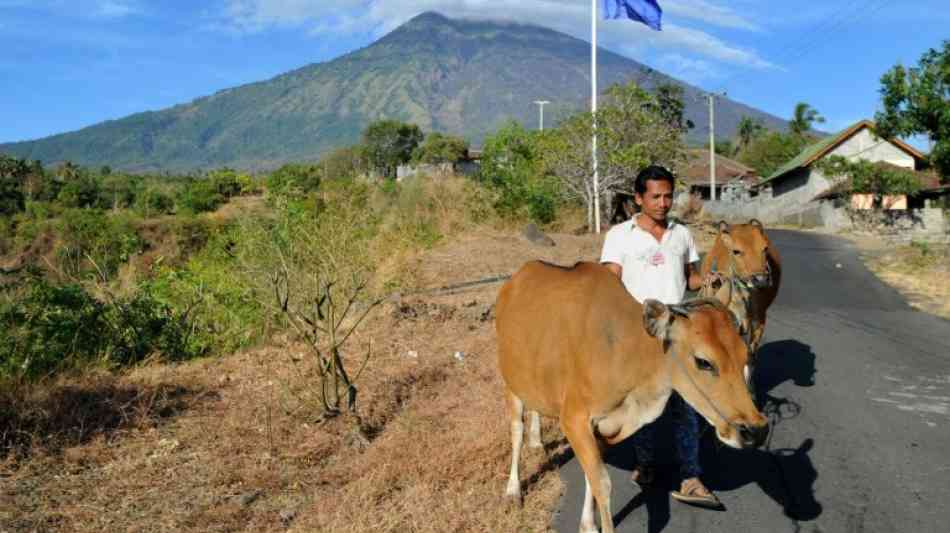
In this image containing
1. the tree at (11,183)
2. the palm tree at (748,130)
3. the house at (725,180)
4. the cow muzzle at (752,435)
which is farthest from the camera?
the palm tree at (748,130)

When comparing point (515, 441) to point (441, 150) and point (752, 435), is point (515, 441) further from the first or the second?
point (441, 150)

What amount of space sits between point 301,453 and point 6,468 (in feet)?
6.40

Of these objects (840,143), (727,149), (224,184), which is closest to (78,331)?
(224,184)

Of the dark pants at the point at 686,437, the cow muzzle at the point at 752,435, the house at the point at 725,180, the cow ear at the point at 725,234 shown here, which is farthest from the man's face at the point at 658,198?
the house at the point at 725,180

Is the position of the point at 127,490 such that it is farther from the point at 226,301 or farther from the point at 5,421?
the point at 226,301

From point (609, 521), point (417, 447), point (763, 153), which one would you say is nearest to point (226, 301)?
point (417, 447)

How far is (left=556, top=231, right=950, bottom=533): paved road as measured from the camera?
482cm

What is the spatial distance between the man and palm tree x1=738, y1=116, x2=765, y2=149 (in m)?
98.7

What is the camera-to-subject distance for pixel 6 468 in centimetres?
524

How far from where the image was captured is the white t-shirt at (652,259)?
5.07 metres

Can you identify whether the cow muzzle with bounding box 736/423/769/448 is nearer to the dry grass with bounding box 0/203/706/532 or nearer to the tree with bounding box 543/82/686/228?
the dry grass with bounding box 0/203/706/532

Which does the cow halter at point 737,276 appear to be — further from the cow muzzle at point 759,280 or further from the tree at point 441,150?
the tree at point 441,150

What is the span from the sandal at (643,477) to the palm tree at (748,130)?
3889 inches

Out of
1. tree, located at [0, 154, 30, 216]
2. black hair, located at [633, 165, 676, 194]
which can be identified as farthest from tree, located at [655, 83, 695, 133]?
black hair, located at [633, 165, 676, 194]
